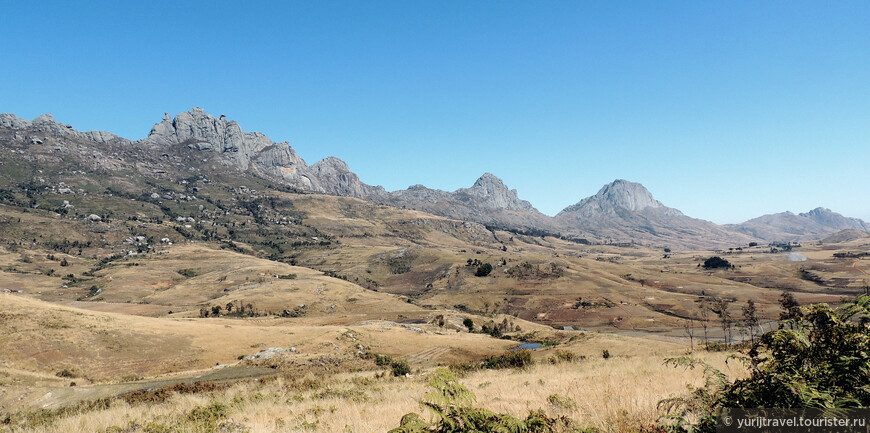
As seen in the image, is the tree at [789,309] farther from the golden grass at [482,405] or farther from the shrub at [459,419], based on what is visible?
the shrub at [459,419]

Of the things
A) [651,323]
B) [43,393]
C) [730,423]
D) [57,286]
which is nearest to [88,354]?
[43,393]

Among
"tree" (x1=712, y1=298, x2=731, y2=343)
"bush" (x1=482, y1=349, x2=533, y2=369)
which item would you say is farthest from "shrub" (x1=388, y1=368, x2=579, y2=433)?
"tree" (x1=712, y1=298, x2=731, y2=343)

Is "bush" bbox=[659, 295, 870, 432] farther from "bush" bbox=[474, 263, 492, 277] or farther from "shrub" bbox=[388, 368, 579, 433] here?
"bush" bbox=[474, 263, 492, 277]

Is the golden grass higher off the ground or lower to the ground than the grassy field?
higher

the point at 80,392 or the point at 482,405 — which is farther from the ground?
the point at 482,405

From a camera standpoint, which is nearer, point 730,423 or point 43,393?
point 730,423

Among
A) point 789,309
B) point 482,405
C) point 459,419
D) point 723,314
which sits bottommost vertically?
point 723,314

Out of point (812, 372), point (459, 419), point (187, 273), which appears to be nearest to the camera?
point (812, 372)

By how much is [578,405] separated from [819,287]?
22454cm

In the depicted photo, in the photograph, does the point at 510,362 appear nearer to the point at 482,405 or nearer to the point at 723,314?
the point at 482,405

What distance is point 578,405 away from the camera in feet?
28.3

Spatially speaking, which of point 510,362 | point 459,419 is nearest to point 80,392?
point 510,362

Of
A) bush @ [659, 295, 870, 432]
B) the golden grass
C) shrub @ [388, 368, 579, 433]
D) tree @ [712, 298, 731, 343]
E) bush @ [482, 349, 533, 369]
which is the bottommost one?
tree @ [712, 298, 731, 343]

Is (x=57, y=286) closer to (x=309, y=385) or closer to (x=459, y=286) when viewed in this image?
(x=459, y=286)
